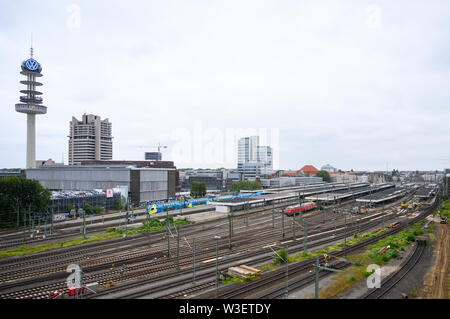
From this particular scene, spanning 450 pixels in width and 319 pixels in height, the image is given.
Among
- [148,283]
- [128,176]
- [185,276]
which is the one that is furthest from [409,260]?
[128,176]

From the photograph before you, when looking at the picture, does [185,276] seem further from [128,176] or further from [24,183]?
[128,176]

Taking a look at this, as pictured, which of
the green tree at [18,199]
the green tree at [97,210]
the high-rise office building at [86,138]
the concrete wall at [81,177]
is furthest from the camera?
the high-rise office building at [86,138]

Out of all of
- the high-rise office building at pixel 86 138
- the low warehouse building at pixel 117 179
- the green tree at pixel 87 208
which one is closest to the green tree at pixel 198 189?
the low warehouse building at pixel 117 179

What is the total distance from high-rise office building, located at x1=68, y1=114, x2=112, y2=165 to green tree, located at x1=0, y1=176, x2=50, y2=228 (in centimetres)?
11072

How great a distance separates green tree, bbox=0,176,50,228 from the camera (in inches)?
1630

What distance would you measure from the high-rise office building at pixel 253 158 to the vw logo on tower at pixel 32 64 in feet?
322

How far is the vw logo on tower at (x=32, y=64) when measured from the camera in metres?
93.1

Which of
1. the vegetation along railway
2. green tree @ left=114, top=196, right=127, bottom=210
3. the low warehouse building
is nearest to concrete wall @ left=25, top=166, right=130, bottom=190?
the low warehouse building

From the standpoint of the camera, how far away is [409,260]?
2572cm

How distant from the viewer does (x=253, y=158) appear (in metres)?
161

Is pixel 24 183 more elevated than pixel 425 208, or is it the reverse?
pixel 24 183

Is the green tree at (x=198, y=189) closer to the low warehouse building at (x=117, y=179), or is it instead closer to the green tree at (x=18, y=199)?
the low warehouse building at (x=117, y=179)
